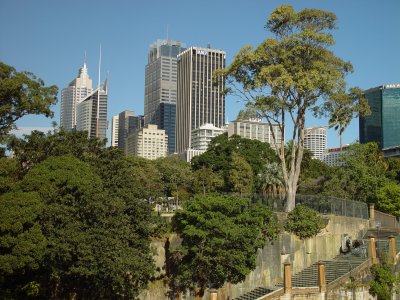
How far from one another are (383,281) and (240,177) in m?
22.2

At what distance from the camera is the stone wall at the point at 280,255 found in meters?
27.1

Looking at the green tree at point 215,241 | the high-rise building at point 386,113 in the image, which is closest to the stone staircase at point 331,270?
the green tree at point 215,241

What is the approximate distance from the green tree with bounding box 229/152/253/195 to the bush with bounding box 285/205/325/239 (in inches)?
633

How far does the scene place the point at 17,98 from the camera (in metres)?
28.9

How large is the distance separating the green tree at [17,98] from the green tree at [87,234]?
507 cm

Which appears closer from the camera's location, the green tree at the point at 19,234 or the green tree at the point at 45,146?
the green tree at the point at 19,234

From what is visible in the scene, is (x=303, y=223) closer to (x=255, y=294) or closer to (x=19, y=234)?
(x=255, y=294)

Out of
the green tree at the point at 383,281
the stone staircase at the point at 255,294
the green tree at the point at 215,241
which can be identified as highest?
the green tree at the point at 215,241

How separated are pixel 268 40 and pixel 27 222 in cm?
1896

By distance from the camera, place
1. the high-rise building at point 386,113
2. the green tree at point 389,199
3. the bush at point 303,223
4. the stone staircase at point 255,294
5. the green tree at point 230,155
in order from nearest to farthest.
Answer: the stone staircase at point 255,294 < the bush at point 303,223 < the green tree at point 389,199 < the green tree at point 230,155 < the high-rise building at point 386,113

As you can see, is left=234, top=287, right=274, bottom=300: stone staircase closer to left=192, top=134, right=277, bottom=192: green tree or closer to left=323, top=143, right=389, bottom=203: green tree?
left=323, top=143, right=389, bottom=203: green tree

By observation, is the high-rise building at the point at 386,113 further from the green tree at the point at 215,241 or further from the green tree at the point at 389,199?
the green tree at the point at 215,241

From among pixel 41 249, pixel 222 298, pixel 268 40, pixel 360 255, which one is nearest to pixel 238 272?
pixel 222 298

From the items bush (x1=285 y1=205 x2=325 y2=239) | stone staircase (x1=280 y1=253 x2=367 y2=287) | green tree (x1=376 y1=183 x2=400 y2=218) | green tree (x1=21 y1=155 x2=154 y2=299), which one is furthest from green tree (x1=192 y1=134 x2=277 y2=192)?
green tree (x1=21 y1=155 x2=154 y2=299)
